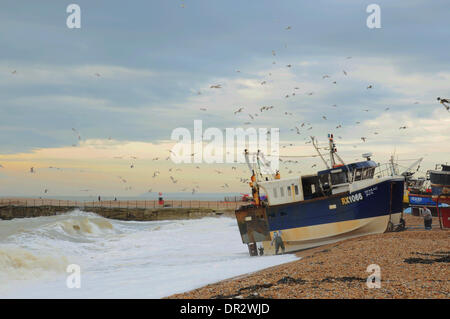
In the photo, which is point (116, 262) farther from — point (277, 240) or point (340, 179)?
point (340, 179)

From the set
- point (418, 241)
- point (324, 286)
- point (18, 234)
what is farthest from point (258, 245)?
point (18, 234)

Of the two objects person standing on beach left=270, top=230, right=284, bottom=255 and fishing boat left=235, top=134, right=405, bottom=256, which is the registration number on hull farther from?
person standing on beach left=270, top=230, right=284, bottom=255

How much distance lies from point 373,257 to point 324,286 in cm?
608

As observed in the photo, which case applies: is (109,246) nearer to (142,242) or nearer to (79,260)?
(142,242)

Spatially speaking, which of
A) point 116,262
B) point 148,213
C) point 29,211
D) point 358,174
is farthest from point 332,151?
point 29,211

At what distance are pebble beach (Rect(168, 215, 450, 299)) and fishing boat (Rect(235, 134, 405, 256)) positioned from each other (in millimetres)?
8295

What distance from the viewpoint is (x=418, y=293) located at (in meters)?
13.3

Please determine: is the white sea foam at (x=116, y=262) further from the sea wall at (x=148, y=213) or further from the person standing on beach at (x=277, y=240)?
the sea wall at (x=148, y=213)

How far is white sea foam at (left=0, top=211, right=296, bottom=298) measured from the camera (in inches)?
850

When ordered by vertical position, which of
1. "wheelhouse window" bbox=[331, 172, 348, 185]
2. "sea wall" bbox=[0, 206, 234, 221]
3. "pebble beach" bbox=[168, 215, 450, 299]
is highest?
"wheelhouse window" bbox=[331, 172, 348, 185]

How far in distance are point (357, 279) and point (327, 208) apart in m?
15.7

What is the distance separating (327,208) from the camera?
3123cm

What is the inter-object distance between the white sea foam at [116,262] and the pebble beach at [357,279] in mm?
3995

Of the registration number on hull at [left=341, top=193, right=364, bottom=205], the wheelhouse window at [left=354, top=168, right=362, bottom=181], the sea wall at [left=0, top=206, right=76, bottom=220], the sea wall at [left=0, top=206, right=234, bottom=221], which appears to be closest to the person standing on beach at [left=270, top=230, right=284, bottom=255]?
the registration number on hull at [left=341, top=193, right=364, bottom=205]
